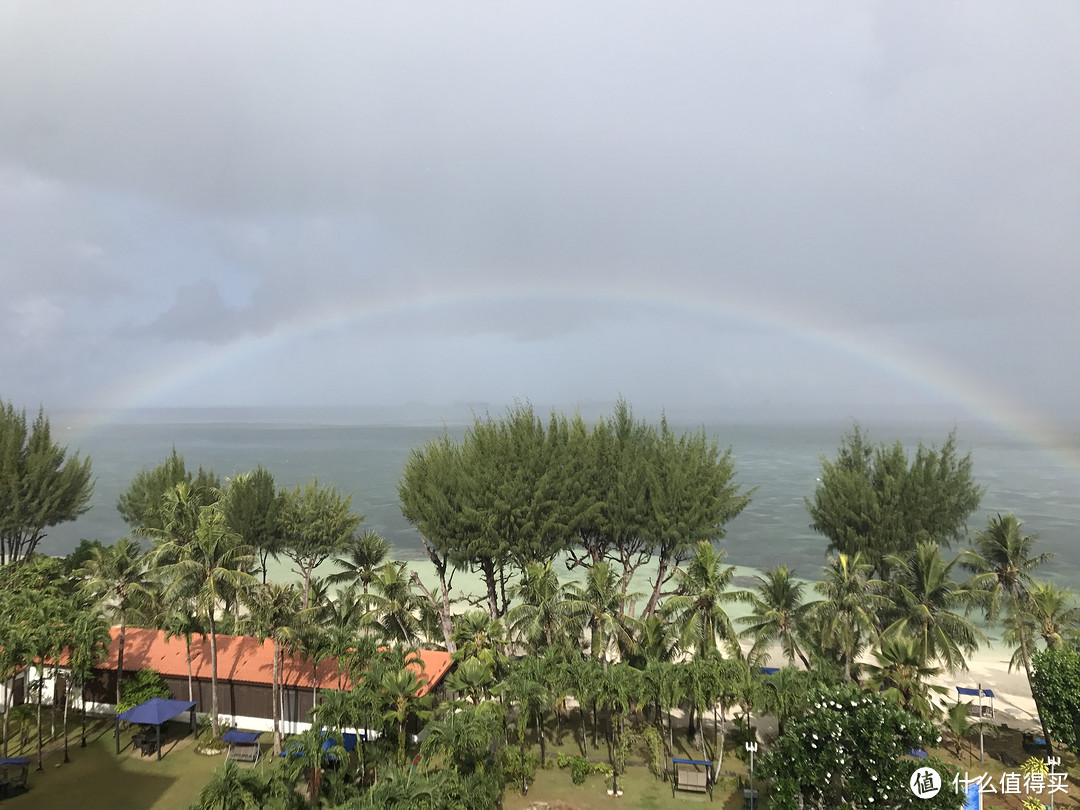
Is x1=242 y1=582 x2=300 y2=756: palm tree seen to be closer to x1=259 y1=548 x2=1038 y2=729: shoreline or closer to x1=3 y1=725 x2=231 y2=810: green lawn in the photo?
x1=3 y1=725 x2=231 y2=810: green lawn

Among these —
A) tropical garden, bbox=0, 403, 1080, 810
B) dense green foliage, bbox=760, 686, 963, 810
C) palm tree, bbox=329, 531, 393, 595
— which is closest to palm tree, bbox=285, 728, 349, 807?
tropical garden, bbox=0, 403, 1080, 810

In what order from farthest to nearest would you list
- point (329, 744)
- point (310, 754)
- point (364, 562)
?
point (364, 562) < point (329, 744) < point (310, 754)

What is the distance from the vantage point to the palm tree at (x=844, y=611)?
25.8 m

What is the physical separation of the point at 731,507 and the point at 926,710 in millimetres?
14520

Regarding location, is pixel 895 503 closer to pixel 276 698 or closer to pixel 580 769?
pixel 580 769

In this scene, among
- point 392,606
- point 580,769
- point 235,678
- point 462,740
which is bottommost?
point 580,769

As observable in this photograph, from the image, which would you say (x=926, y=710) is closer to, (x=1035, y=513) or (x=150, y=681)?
(x=150, y=681)

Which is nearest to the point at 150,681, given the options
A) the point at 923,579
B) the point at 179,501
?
the point at 179,501

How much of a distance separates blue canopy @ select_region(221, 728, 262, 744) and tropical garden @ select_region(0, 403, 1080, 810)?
2.91 feet

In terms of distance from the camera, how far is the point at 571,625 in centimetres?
2692

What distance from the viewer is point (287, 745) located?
19016 mm

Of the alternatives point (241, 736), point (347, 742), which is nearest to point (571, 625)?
point (347, 742)

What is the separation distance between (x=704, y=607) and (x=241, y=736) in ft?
63.0

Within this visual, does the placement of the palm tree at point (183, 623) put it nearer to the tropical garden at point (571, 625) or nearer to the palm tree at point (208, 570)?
the tropical garden at point (571, 625)
